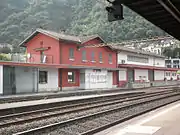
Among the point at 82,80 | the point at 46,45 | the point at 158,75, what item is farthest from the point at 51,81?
the point at 158,75

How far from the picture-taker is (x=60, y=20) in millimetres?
107562

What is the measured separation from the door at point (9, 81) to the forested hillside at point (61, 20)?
4292 centimetres

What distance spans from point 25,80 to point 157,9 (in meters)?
22.0

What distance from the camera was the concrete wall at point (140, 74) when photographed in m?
54.1

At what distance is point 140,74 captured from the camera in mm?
55781

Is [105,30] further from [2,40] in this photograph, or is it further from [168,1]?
[168,1]

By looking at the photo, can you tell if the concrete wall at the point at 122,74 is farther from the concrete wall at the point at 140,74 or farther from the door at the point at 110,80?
the concrete wall at the point at 140,74

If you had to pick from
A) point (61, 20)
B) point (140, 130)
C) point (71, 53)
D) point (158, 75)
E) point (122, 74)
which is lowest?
point (140, 130)

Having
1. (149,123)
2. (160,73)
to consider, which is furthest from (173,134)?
(160,73)

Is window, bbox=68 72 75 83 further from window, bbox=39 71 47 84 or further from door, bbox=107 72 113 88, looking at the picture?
door, bbox=107 72 113 88

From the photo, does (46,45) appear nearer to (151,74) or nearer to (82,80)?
(82,80)

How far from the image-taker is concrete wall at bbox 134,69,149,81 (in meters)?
54.1

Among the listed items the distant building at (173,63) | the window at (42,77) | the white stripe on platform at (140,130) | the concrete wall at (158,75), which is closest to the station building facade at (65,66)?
the window at (42,77)

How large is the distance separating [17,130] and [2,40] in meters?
82.4
